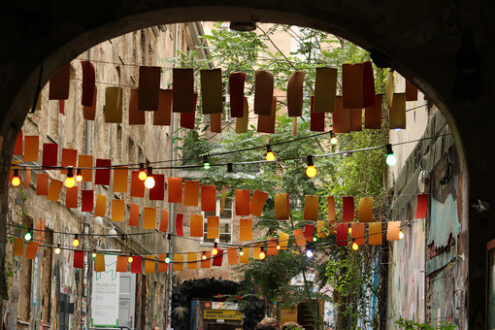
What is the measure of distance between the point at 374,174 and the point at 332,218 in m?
3.91

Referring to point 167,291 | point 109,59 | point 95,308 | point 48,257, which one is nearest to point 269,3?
point 48,257

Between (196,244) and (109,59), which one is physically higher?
(109,59)

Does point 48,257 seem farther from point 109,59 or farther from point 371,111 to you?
point 371,111

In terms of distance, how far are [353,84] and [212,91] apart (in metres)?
1.33

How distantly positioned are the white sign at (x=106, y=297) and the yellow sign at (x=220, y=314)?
93.4 feet

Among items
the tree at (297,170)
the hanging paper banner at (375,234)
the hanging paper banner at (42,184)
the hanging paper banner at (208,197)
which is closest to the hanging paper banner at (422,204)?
the hanging paper banner at (375,234)

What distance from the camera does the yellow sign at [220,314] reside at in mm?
48062

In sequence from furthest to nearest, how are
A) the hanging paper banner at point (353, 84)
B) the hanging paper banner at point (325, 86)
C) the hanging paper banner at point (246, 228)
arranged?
the hanging paper banner at point (246, 228) < the hanging paper banner at point (325, 86) < the hanging paper banner at point (353, 84)

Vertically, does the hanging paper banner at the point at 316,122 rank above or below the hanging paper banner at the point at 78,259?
above

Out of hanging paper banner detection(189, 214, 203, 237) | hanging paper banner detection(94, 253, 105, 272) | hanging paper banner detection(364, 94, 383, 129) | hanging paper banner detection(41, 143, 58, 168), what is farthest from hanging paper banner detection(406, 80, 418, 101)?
hanging paper banner detection(94, 253, 105, 272)

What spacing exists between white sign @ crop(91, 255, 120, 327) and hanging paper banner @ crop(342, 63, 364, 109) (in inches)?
450

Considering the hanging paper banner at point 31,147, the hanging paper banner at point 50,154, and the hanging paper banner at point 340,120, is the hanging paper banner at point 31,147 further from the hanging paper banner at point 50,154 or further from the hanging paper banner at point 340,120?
the hanging paper banner at point 340,120

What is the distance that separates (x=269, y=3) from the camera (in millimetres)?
7059

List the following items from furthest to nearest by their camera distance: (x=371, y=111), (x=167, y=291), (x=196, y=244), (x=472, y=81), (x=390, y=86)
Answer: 1. (x=196, y=244)
2. (x=167, y=291)
3. (x=371, y=111)
4. (x=390, y=86)
5. (x=472, y=81)
